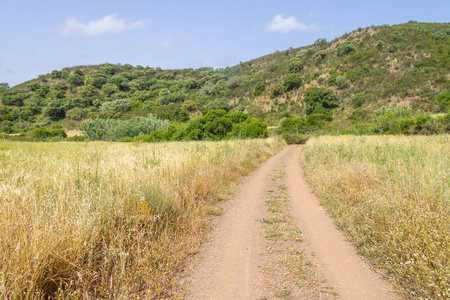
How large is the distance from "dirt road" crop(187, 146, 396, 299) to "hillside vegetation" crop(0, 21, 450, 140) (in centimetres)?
2254

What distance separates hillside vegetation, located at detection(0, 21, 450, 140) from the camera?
38.9m

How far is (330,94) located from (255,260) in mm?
53402

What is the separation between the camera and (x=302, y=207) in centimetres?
630

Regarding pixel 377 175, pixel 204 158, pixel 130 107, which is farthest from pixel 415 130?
pixel 130 107

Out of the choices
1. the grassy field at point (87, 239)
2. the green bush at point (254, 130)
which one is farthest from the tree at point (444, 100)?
the grassy field at point (87, 239)

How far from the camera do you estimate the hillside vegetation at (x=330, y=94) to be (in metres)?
38.9

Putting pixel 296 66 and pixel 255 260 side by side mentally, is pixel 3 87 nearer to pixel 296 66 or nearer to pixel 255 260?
pixel 296 66

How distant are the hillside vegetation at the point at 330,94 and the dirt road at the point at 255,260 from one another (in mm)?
22536

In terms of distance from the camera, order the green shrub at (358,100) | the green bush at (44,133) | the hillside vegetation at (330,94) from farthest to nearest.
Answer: the green bush at (44,133)
the green shrub at (358,100)
the hillside vegetation at (330,94)

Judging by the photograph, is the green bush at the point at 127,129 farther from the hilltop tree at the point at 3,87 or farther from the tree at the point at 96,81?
the hilltop tree at the point at 3,87

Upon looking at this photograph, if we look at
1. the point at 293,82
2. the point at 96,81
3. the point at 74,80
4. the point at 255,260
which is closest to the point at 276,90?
the point at 293,82

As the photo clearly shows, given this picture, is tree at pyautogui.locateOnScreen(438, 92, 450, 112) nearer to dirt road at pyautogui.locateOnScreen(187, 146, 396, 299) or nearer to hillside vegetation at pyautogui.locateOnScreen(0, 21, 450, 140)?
hillside vegetation at pyautogui.locateOnScreen(0, 21, 450, 140)

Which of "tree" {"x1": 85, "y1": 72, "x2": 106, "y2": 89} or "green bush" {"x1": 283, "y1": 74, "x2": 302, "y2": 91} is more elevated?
"tree" {"x1": 85, "y1": 72, "x2": 106, "y2": 89}

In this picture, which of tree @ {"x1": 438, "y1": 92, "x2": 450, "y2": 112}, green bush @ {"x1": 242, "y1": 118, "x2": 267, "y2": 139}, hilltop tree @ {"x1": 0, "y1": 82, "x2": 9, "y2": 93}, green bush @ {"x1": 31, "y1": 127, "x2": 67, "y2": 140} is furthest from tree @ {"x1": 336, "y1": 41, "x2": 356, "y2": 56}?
hilltop tree @ {"x1": 0, "y1": 82, "x2": 9, "y2": 93}
